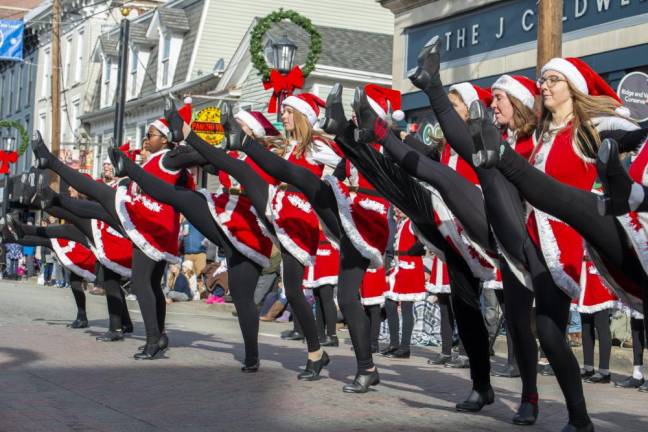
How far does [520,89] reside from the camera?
684 centimetres

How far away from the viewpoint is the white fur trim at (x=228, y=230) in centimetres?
923

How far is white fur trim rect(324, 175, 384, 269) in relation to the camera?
26.4 feet

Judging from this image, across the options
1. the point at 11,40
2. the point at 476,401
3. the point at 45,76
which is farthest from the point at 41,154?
the point at 45,76

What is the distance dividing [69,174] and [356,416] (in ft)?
16.3

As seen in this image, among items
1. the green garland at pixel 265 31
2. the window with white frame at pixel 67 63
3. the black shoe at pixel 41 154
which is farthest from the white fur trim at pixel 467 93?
the window with white frame at pixel 67 63

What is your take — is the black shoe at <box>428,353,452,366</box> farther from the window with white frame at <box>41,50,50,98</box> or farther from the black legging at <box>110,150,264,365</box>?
the window with white frame at <box>41,50,50,98</box>

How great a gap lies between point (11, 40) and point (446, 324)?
3896 centimetres

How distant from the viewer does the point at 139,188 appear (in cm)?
1049

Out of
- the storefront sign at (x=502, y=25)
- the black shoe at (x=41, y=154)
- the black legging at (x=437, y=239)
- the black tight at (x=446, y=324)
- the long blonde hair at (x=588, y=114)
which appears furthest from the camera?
the storefront sign at (x=502, y=25)

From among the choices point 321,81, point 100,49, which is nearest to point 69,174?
point 321,81

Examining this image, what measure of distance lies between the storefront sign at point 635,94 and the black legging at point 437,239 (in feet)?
21.0

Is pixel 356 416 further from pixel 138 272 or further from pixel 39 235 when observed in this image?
pixel 39 235

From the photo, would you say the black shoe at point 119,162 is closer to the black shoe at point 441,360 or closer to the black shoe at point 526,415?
the black shoe at point 441,360

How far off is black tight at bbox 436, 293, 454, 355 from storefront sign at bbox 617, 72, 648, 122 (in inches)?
125
